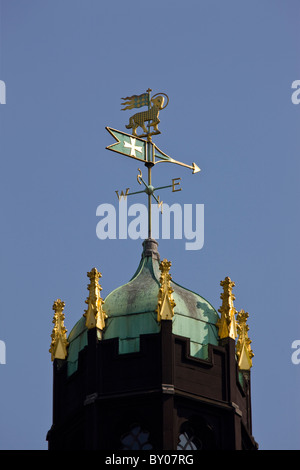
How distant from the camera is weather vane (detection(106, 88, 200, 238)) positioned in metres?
81.1

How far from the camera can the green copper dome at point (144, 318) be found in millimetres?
77062

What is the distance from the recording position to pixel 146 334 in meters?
76.6

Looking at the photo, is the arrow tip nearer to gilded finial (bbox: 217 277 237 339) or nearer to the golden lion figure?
the golden lion figure

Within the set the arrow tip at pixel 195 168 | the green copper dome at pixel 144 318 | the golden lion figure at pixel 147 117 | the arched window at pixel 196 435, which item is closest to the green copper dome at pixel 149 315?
the green copper dome at pixel 144 318

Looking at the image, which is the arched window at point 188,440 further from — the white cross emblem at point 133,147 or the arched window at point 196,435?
the white cross emblem at point 133,147

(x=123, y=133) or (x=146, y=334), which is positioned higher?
(x=123, y=133)

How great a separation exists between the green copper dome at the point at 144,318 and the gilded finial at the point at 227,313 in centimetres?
28

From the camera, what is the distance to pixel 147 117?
82.7m

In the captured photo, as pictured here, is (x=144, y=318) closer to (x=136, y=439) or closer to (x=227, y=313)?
(x=227, y=313)

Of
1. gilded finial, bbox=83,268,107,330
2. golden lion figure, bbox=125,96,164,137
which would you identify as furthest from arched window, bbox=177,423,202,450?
golden lion figure, bbox=125,96,164,137

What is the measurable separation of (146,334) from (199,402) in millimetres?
2886
